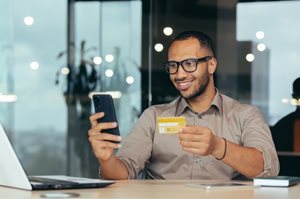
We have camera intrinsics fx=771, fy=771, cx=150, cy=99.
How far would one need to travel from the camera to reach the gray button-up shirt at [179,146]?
321cm

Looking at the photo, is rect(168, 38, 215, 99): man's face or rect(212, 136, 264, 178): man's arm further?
rect(168, 38, 215, 99): man's face

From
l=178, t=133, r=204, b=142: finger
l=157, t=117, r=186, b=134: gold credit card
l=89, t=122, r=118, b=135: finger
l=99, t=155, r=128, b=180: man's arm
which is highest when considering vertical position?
l=157, t=117, r=186, b=134: gold credit card

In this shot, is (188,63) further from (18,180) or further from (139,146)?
(18,180)

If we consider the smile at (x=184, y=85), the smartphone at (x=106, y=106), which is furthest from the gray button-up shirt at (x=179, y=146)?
the smartphone at (x=106, y=106)

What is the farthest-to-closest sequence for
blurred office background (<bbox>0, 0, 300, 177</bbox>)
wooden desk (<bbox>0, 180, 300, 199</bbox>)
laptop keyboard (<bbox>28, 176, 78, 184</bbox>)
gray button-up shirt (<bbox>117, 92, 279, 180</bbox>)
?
blurred office background (<bbox>0, 0, 300, 177</bbox>) < gray button-up shirt (<bbox>117, 92, 279, 180</bbox>) < laptop keyboard (<bbox>28, 176, 78, 184</bbox>) < wooden desk (<bbox>0, 180, 300, 199</bbox>)

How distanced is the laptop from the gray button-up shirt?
67cm

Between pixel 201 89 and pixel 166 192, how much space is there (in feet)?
3.24

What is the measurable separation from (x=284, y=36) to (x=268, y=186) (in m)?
3.60

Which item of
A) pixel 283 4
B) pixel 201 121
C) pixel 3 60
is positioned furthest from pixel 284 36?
pixel 201 121

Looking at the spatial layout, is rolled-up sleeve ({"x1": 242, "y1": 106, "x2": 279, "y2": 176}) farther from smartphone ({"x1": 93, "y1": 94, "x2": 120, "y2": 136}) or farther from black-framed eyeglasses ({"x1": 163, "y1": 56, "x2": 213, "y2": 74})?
smartphone ({"x1": 93, "y1": 94, "x2": 120, "y2": 136})

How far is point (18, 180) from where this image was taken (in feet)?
7.95

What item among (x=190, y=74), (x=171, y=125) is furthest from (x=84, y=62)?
(x=171, y=125)

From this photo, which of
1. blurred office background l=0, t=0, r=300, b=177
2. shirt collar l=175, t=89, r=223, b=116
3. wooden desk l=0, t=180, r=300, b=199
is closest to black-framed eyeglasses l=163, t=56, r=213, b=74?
shirt collar l=175, t=89, r=223, b=116

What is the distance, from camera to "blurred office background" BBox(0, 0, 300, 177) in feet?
20.7
